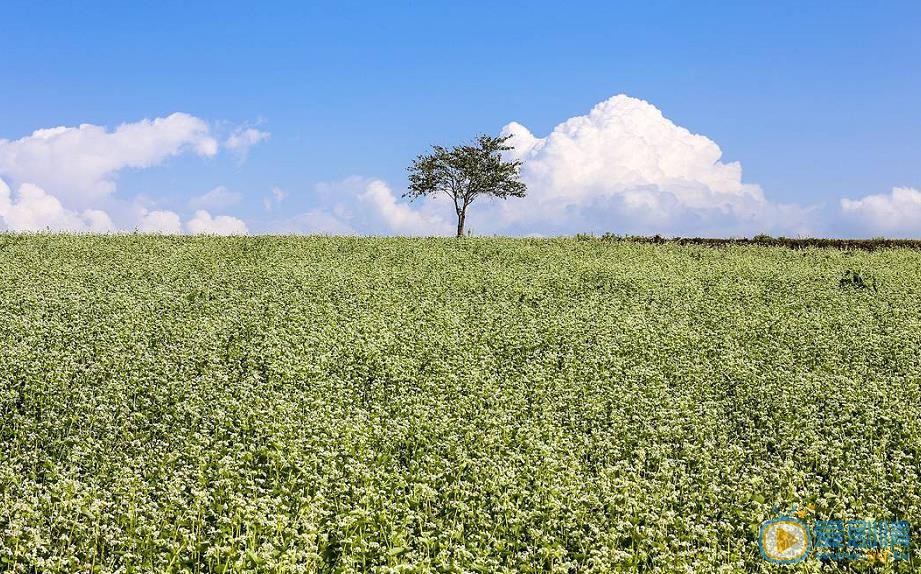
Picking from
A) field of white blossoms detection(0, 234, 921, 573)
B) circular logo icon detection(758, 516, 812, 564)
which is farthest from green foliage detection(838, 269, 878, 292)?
circular logo icon detection(758, 516, 812, 564)

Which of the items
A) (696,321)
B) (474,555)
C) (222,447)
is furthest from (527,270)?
(474,555)

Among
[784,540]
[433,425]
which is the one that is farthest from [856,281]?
[433,425]

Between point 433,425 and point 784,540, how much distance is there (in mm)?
5565

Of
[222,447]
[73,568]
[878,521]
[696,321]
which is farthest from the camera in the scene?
[696,321]

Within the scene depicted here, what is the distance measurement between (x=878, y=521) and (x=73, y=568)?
10288mm

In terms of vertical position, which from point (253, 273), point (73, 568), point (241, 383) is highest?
point (253, 273)

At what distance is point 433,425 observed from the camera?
1252cm

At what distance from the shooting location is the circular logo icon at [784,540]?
9195 millimetres

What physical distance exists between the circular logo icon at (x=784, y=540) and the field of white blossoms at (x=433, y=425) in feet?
0.65

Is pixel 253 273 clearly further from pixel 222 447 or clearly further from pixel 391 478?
pixel 391 478

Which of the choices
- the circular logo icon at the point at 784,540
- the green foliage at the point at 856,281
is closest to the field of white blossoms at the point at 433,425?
the circular logo icon at the point at 784,540

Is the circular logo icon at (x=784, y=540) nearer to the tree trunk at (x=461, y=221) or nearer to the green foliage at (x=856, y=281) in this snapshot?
the green foliage at (x=856, y=281)

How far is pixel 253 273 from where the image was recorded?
27375mm

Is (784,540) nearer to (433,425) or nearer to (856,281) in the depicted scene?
(433,425)
